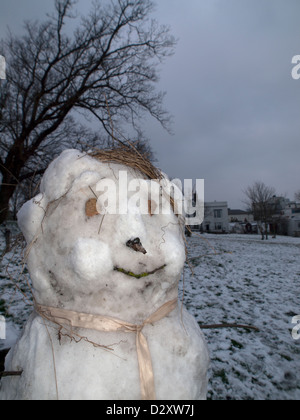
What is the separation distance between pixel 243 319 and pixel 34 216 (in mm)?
4027

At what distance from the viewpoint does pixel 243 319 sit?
4.24m

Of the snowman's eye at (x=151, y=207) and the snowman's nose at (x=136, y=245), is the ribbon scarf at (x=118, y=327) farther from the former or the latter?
the snowman's eye at (x=151, y=207)

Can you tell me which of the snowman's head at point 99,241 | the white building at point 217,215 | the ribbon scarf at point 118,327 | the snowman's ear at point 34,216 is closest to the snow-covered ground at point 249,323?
the snowman's head at point 99,241

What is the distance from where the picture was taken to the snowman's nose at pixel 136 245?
1.27m

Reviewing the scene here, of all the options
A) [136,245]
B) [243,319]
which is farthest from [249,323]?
[136,245]

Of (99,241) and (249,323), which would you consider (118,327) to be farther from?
(249,323)

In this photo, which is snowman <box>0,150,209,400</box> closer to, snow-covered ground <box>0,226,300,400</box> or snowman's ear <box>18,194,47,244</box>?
snowman's ear <box>18,194,47,244</box>

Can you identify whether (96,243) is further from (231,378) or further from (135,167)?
(231,378)

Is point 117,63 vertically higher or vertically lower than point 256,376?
higher

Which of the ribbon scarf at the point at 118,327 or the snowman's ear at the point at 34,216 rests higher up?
the snowman's ear at the point at 34,216

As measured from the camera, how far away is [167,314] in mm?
1477
